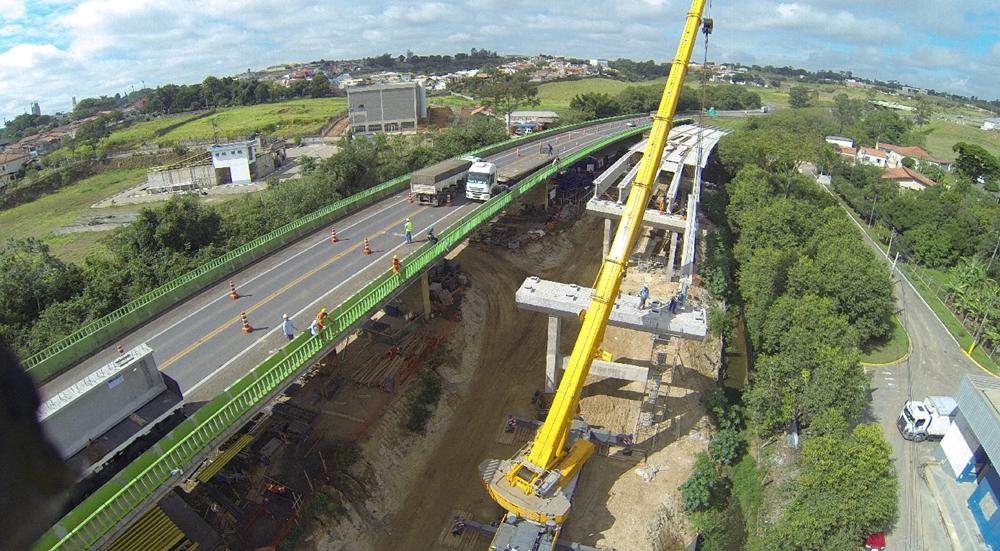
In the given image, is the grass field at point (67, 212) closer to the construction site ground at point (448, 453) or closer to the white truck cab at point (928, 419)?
the construction site ground at point (448, 453)

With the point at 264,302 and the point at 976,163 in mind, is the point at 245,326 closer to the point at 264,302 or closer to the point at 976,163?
the point at 264,302

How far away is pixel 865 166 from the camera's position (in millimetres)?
81688

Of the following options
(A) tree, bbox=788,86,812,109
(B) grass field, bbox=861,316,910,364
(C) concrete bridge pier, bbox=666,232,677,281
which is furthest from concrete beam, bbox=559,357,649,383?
(A) tree, bbox=788,86,812,109

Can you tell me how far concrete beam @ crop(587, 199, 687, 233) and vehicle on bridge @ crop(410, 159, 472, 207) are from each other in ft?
41.5

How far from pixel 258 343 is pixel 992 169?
11228 cm

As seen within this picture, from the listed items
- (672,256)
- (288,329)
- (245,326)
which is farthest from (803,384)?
(245,326)

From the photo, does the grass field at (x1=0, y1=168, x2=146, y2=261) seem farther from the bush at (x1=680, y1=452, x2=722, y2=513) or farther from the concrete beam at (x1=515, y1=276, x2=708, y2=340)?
the bush at (x1=680, y1=452, x2=722, y2=513)

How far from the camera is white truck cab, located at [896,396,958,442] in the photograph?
107 ft

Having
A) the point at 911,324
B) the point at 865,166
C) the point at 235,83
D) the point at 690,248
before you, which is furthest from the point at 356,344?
the point at 235,83

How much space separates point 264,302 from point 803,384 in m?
31.3

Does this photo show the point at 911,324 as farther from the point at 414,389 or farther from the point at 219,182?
the point at 219,182

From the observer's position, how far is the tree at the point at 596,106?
4168 inches

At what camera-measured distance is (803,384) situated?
3164cm

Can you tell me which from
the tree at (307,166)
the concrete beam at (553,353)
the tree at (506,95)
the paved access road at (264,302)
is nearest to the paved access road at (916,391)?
the concrete beam at (553,353)
